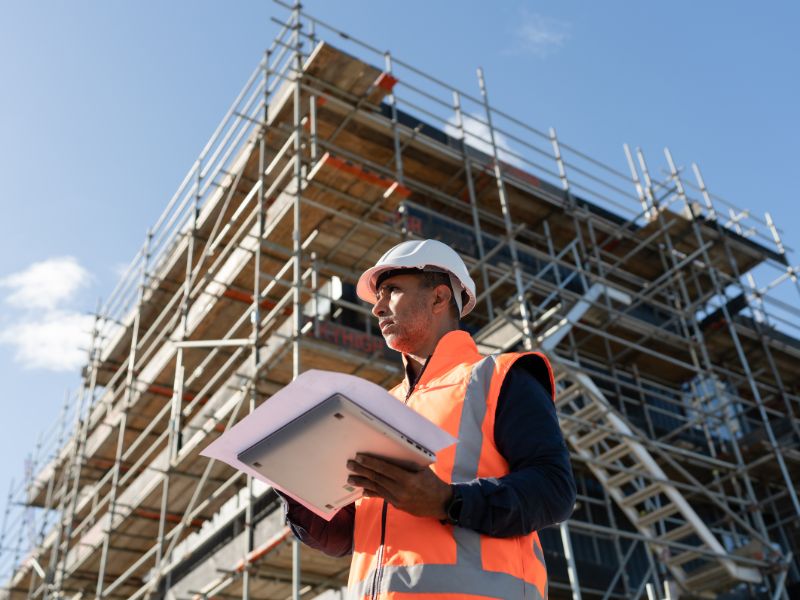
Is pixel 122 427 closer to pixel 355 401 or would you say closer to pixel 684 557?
pixel 684 557

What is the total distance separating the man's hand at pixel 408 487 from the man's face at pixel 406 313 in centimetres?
65

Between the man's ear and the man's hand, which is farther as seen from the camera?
the man's ear

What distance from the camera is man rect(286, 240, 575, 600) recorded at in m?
2.00

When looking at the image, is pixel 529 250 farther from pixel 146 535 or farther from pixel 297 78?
pixel 146 535

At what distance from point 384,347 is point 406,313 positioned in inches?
319

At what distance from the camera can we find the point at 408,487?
1975 mm

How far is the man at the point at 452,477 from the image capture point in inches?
78.8

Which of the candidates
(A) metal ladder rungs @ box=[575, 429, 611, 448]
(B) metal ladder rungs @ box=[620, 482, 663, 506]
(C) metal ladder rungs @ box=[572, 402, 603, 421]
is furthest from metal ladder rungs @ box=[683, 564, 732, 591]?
(C) metal ladder rungs @ box=[572, 402, 603, 421]

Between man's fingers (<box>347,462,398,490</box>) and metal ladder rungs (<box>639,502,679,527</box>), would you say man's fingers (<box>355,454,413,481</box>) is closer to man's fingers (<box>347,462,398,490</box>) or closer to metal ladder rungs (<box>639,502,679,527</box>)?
man's fingers (<box>347,462,398,490</box>)

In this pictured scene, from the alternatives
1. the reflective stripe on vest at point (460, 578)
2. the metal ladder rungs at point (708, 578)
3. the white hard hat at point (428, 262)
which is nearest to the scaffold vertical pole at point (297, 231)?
the metal ladder rungs at point (708, 578)

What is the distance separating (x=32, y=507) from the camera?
21188mm

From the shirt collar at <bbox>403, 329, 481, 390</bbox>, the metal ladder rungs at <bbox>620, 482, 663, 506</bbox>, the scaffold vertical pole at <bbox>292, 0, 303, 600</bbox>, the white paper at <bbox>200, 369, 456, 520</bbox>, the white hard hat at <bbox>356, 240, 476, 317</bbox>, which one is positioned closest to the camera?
the white paper at <bbox>200, 369, 456, 520</bbox>

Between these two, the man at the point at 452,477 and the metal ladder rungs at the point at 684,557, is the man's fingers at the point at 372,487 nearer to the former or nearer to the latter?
the man at the point at 452,477

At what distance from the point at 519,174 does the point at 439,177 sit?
56.7 inches
